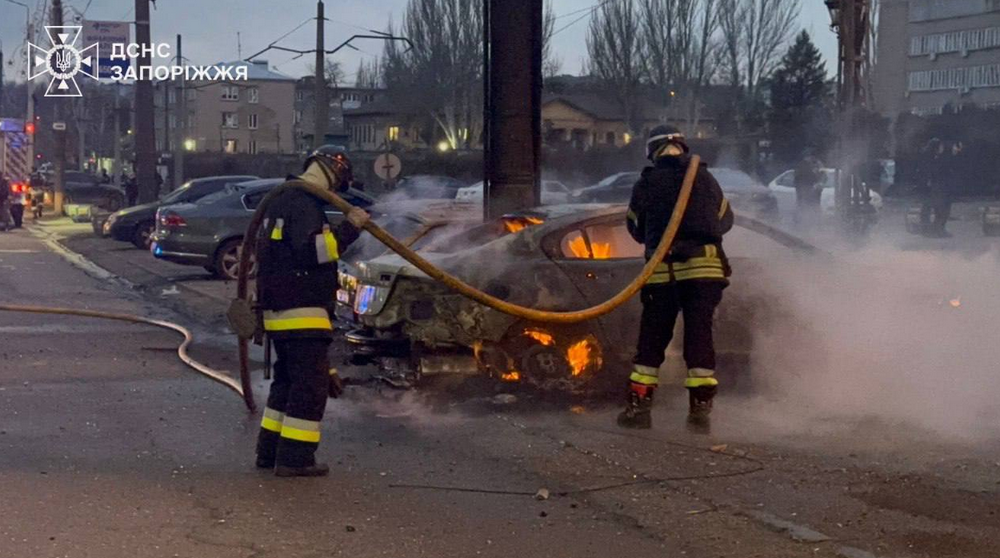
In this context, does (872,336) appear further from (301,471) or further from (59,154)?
(59,154)

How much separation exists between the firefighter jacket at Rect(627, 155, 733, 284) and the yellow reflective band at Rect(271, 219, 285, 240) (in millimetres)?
2225

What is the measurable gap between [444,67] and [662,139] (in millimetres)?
59762

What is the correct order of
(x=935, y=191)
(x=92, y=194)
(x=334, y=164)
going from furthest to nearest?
(x=92, y=194) < (x=935, y=191) < (x=334, y=164)

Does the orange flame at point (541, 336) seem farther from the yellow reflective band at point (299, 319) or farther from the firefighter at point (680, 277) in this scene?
the yellow reflective band at point (299, 319)

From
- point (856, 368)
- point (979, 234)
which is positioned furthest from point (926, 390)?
point (979, 234)

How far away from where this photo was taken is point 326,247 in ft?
20.6

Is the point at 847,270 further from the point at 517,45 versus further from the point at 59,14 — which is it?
the point at 59,14

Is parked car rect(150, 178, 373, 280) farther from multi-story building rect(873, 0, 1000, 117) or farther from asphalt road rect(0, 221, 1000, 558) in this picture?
multi-story building rect(873, 0, 1000, 117)

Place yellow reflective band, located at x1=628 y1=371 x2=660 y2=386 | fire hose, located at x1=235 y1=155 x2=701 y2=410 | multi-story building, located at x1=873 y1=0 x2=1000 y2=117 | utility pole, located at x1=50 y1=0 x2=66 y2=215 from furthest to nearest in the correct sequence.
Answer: multi-story building, located at x1=873 y1=0 x2=1000 y2=117, utility pole, located at x1=50 y1=0 x2=66 y2=215, yellow reflective band, located at x1=628 y1=371 x2=660 y2=386, fire hose, located at x1=235 y1=155 x2=701 y2=410

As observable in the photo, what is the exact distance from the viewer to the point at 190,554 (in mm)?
5074

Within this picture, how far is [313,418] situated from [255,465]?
1.74 ft

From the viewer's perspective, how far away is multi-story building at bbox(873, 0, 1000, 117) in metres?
53.4

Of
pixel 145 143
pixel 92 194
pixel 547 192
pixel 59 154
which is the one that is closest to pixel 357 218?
pixel 547 192

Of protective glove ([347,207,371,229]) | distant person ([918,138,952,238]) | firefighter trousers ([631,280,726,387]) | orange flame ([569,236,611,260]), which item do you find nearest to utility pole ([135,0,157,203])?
distant person ([918,138,952,238])
